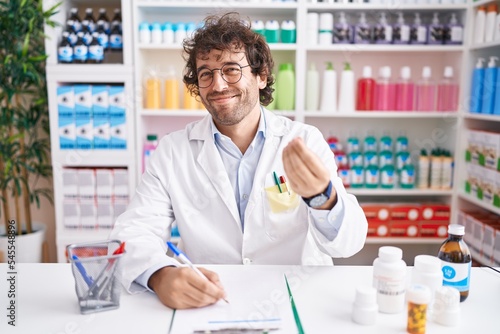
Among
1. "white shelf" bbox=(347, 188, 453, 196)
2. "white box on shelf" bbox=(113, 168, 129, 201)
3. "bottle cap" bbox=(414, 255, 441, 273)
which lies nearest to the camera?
"bottle cap" bbox=(414, 255, 441, 273)

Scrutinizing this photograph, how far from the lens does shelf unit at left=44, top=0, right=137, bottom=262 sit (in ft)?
8.79

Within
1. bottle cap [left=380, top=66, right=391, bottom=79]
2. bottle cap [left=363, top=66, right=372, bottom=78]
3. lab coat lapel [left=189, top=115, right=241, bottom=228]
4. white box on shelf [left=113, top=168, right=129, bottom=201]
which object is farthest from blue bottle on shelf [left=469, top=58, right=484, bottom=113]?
white box on shelf [left=113, top=168, right=129, bottom=201]

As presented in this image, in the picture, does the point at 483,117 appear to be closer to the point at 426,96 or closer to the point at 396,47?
the point at 426,96

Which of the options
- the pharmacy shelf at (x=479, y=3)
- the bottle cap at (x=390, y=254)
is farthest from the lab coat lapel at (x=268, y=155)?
the pharmacy shelf at (x=479, y=3)

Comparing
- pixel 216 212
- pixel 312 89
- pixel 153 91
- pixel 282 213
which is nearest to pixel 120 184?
pixel 153 91

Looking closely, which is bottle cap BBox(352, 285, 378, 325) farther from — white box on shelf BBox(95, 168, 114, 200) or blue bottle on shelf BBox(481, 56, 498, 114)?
white box on shelf BBox(95, 168, 114, 200)

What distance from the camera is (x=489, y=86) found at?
253cm

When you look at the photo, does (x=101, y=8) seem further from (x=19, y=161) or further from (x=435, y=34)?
(x=435, y=34)

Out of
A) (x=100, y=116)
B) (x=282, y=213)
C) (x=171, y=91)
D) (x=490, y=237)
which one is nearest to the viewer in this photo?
(x=282, y=213)

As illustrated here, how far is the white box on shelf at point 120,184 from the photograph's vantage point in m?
2.77

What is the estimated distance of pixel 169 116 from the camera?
310cm

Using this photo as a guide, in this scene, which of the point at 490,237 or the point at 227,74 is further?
the point at 490,237

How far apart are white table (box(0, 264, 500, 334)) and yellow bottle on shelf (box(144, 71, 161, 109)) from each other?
170 centimetres

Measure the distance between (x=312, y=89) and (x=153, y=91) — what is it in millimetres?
999
